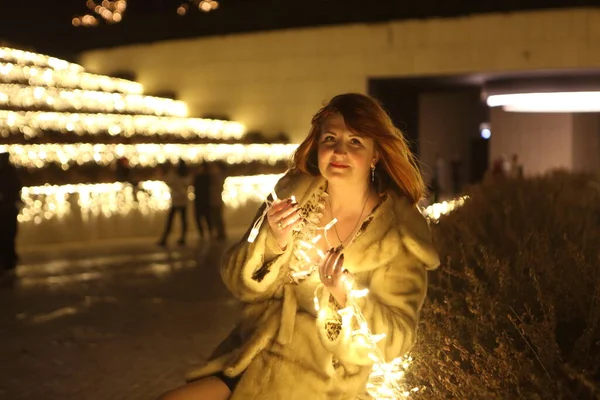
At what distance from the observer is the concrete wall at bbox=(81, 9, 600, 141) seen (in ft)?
78.1

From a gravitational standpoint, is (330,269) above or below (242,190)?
above

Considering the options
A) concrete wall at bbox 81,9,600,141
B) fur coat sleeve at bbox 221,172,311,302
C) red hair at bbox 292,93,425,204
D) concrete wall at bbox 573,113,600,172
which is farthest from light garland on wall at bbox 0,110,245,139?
fur coat sleeve at bbox 221,172,311,302

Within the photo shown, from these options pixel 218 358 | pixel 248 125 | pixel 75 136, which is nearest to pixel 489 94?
pixel 248 125

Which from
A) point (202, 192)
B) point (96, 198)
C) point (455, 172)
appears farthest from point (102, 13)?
point (202, 192)

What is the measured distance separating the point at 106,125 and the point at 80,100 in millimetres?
2244

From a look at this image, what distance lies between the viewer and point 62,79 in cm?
2570

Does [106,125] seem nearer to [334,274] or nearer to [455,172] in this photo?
[455,172]

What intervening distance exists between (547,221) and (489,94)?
17.5 meters

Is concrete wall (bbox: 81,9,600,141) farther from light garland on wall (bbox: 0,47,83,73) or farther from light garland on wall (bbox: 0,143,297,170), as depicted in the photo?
light garland on wall (bbox: 0,143,297,170)

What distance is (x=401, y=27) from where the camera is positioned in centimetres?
2522

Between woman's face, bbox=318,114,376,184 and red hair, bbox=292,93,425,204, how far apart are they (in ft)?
0.09

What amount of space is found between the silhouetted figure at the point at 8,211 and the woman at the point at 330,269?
11.3 meters

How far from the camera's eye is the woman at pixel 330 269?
127 inches

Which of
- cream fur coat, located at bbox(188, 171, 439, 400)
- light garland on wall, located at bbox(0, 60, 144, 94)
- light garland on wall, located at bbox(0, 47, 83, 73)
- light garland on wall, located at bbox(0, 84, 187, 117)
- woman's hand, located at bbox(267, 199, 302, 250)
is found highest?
light garland on wall, located at bbox(0, 47, 83, 73)
